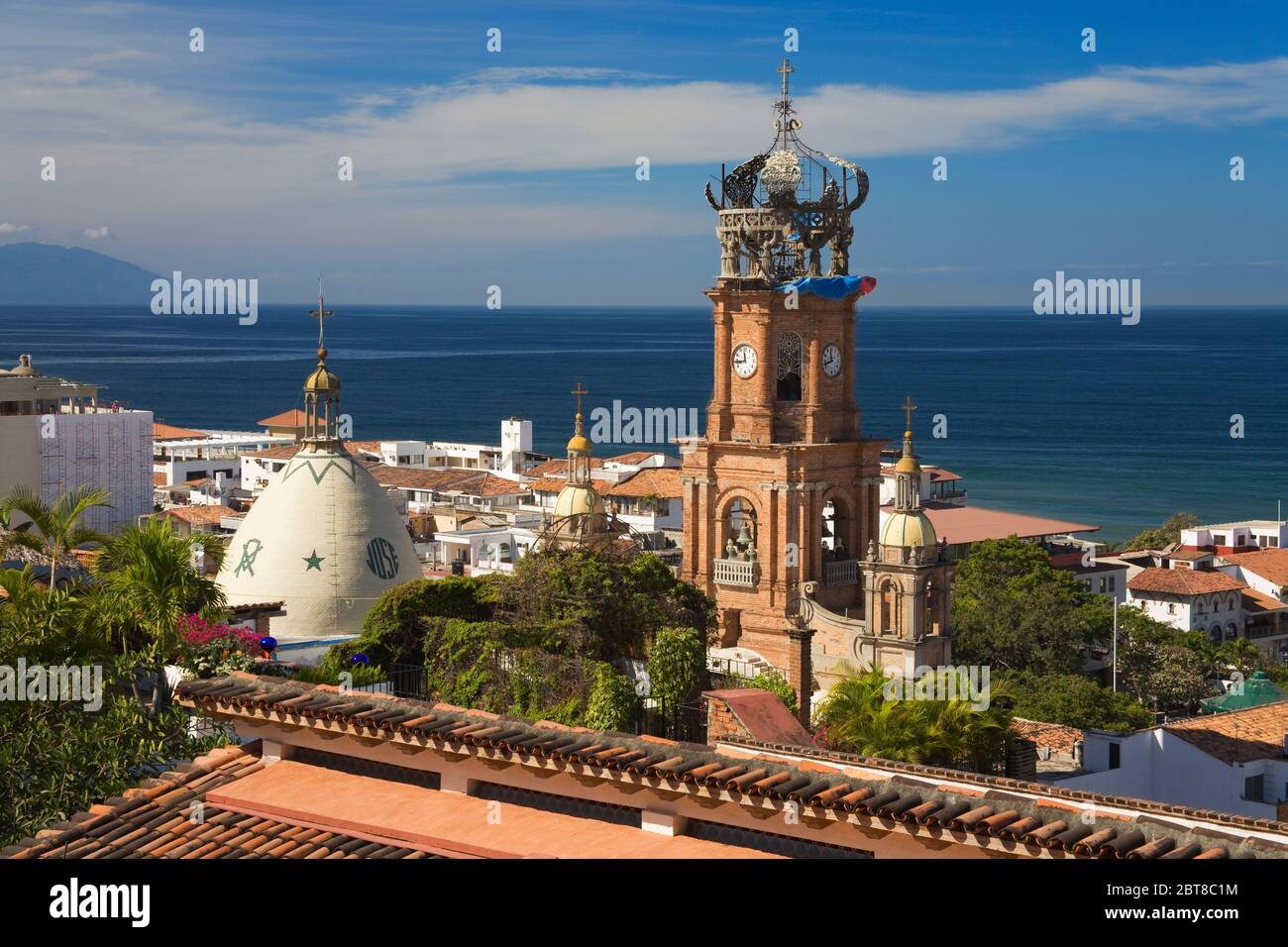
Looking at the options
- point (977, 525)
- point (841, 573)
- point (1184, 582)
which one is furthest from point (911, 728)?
point (977, 525)

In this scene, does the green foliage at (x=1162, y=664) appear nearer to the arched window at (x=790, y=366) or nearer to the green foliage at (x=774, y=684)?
the arched window at (x=790, y=366)

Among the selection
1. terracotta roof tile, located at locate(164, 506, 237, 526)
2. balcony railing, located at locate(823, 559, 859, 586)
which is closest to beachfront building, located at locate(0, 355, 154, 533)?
terracotta roof tile, located at locate(164, 506, 237, 526)

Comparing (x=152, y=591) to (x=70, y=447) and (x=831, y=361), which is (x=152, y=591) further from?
(x=70, y=447)

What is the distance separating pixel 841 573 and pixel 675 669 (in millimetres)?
17451

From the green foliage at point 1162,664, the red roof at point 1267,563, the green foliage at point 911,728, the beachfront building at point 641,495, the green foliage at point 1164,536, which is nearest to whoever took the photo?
the green foliage at point 911,728

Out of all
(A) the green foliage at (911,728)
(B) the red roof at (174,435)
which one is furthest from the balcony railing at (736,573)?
(B) the red roof at (174,435)

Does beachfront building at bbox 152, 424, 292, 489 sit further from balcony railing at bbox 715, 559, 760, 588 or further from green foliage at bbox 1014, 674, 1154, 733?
green foliage at bbox 1014, 674, 1154, 733

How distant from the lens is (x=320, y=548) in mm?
38594

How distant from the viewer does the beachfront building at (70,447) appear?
215 ft

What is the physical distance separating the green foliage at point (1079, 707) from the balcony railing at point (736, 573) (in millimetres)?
7110

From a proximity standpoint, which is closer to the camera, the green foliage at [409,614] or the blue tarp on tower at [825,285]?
the green foliage at [409,614]
